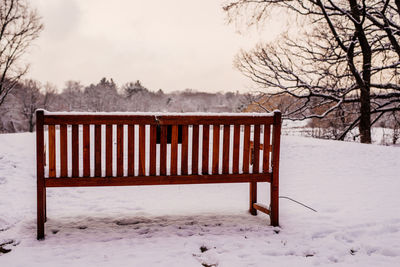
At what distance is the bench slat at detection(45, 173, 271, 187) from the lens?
3.55 metres

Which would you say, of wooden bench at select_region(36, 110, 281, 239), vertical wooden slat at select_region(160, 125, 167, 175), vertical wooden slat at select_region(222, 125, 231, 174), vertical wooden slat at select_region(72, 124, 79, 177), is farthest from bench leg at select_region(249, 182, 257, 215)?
vertical wooden slat at select_region(72, 124, 79, 177)

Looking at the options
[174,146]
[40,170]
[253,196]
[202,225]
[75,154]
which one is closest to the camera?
[40,170]

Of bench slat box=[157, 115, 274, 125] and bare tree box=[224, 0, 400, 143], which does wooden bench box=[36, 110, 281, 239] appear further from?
bare tree box=[224, 0, 400, 143]

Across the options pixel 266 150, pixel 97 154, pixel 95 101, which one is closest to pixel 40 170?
pixel 97 154

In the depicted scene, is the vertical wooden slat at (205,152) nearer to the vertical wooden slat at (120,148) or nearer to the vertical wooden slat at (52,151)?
the vertical wooden slat at (120,148)

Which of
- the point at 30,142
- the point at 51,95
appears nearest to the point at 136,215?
the point at 30,142

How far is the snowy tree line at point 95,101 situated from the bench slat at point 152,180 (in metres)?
54.4

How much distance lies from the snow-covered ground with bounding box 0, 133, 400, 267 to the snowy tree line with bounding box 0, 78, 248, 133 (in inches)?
2072

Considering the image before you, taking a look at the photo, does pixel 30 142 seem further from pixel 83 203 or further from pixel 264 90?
pixel 264 90

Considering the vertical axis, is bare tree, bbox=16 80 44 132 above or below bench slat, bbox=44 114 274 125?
above

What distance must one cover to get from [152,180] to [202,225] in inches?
33.1

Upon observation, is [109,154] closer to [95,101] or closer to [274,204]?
[274,204]

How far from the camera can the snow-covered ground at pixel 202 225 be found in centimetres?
315

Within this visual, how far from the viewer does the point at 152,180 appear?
372 cm
